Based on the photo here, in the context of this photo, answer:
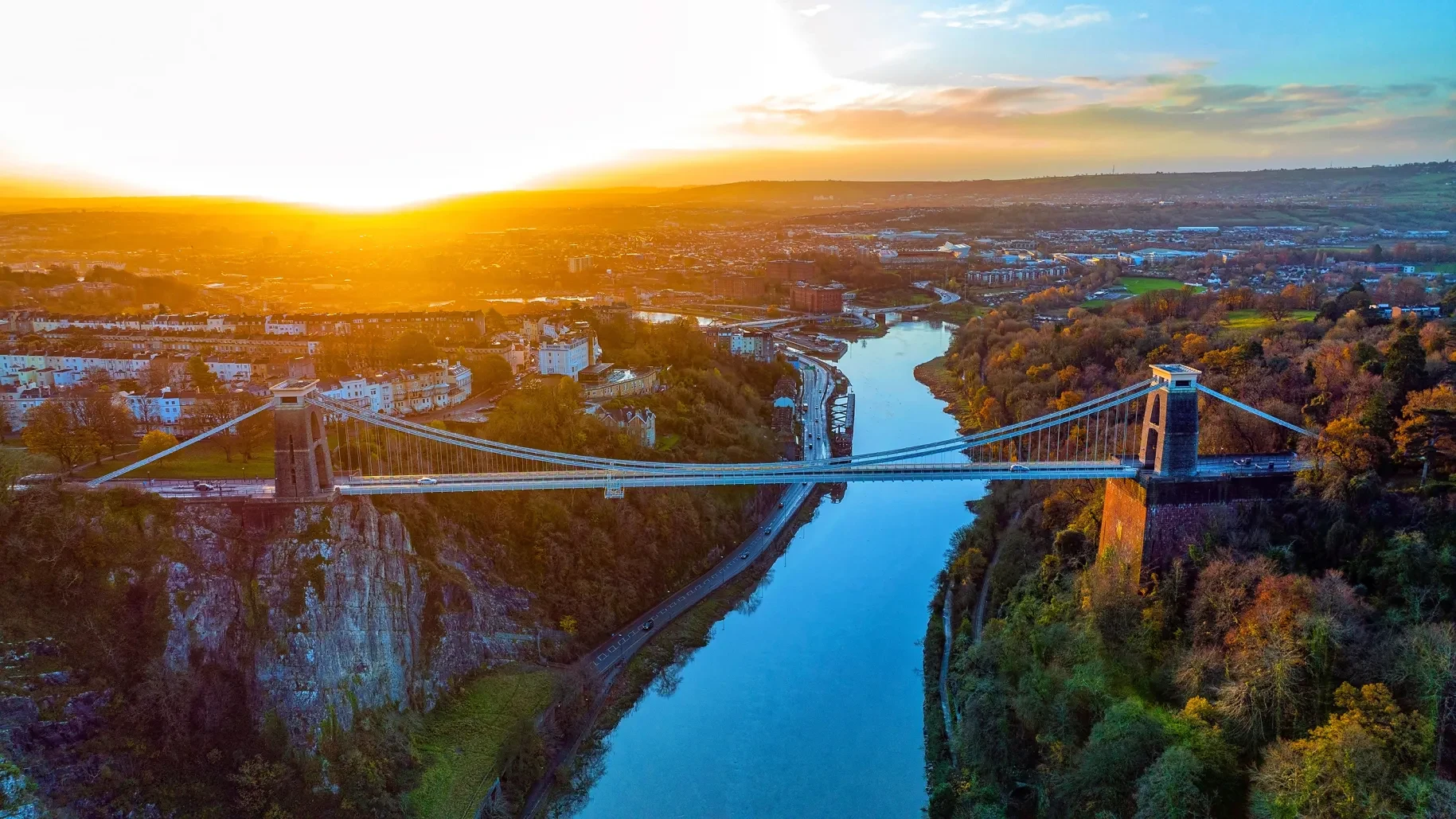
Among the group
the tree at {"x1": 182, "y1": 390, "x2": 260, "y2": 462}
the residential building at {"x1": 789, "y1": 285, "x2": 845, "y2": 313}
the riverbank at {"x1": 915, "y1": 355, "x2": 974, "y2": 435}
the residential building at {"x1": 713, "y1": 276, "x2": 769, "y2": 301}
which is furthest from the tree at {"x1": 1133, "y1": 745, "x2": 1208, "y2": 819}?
the residential building at {"x1": 713, "y1": 276, "x2": 769, "y2": 301}

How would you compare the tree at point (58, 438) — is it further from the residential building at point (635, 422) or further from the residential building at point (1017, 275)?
the residential building at point (1017, 275)

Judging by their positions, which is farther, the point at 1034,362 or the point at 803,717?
the point at 1034,362

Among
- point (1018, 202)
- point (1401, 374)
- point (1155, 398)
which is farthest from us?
point (1018, 202)

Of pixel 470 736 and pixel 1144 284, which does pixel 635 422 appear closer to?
pixel 470 736

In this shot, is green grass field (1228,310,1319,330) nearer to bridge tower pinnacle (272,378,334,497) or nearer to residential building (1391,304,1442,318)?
residential building (1391,304,1442,318)

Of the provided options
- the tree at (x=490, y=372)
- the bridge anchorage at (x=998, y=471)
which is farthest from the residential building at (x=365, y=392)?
the bridge anchorage at (x=998, y=471)

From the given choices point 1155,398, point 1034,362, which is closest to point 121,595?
point 1155,398

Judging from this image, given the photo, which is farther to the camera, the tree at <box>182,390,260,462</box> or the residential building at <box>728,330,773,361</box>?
the residential building at <box>728,330,773,361</box>

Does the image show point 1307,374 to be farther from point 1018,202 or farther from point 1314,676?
point 1018,202
